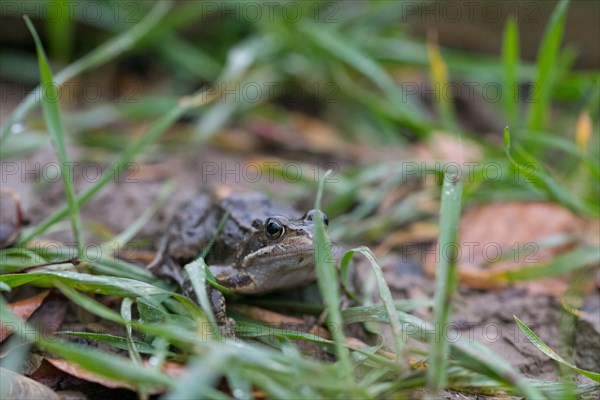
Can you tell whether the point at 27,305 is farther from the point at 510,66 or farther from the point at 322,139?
the point at 510,66

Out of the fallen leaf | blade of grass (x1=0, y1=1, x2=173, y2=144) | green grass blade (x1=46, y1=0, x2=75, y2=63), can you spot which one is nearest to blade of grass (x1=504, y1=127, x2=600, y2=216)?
the fallen leaf

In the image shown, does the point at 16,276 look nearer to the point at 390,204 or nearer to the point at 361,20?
the point at 390,204

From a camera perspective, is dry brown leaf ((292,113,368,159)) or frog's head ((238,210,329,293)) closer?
frog's head ((238,210,329,293))

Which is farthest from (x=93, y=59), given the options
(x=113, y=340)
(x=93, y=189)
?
(x=113, y=340)

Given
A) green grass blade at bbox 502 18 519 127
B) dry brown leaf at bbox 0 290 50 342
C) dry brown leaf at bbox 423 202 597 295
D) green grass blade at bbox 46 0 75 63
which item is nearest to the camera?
dry brown leaf at bbox 0 290 50 342

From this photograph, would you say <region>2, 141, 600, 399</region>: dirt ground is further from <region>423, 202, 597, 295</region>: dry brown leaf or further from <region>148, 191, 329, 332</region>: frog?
<region>148, 191, 329, 332</region>: frog

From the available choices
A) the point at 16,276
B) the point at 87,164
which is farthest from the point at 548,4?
the point at 16,276

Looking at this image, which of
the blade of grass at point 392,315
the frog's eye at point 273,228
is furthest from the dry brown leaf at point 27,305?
the blade of grass at point 392,315
